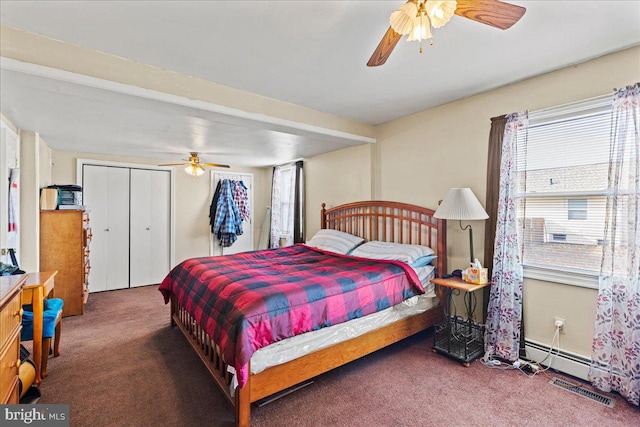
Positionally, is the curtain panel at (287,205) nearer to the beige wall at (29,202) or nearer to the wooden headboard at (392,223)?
the wooden headboard at (392,223)

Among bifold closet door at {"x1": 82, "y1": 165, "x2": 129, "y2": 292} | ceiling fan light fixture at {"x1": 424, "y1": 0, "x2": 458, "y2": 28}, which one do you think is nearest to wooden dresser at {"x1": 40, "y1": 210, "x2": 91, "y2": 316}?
bifold closet door at {"x1": 82, "y1": 165, "x2": 129, "y2": 292}

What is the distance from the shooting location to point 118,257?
16.4 ft

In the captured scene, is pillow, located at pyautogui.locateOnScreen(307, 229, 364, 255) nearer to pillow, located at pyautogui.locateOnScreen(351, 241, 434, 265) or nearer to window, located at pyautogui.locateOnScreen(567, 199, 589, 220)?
pillow, located at pyautogui.locateOnScreen(351, 241, 434, 265)

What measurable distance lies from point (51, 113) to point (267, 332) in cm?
293

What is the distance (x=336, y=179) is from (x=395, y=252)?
1827 millimetres

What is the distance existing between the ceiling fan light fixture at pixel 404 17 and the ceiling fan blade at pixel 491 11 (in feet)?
0.78

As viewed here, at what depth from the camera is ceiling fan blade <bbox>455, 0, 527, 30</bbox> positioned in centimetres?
129

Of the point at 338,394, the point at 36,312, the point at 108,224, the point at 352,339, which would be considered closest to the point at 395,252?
the point at 352,339

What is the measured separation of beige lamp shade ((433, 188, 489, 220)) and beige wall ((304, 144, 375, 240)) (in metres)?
1.38

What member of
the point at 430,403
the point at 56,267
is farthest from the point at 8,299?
the point at 56,267

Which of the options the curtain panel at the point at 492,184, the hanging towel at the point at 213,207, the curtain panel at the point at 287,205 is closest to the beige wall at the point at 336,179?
the curtain panel at the point at 287,205

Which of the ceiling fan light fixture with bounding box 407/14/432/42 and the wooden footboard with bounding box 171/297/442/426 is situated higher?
the ceiling fan light fixture with bounding box 407/14/432/42

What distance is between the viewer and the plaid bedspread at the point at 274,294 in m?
1.83

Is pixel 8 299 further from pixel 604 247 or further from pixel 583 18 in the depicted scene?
pixel 604 247
